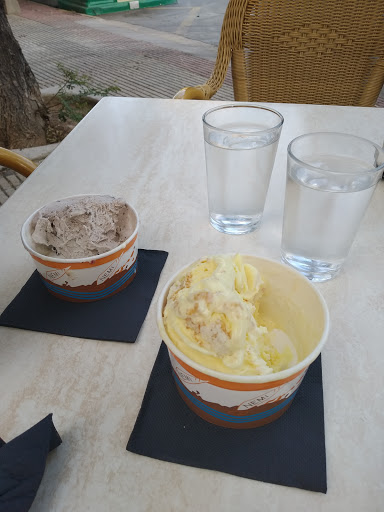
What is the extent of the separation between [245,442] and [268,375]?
9cm

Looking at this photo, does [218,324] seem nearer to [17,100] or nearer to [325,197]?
[325,197]

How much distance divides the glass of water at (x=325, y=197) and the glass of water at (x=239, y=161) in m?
0.05

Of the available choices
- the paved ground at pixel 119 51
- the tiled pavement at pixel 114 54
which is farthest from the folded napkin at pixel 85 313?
the paved ground at pixel 119 51

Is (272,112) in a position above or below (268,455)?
above

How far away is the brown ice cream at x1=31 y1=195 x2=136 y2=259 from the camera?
51cm

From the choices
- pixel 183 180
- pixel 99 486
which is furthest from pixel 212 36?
pixel 99 486

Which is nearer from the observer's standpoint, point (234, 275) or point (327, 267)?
point (234, 275)

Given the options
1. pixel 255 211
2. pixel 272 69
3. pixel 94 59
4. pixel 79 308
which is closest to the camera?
pixel 79 308

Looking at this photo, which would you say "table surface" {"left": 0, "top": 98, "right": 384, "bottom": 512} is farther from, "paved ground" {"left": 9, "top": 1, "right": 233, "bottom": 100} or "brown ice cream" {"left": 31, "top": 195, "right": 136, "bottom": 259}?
"paved ground" {"left": 9, "top": 1, "right": 233, "bottom": 100}

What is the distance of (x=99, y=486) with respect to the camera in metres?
0.35

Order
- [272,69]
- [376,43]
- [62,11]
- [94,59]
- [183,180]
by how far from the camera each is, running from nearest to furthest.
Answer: [183,180] < [376,43] < [272,69] < [94,59] < [62,11]

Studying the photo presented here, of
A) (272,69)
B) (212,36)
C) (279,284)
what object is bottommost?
(212,36)

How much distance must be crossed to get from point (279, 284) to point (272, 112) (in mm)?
303

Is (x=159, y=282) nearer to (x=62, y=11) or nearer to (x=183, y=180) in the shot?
(x=183, y=180)
